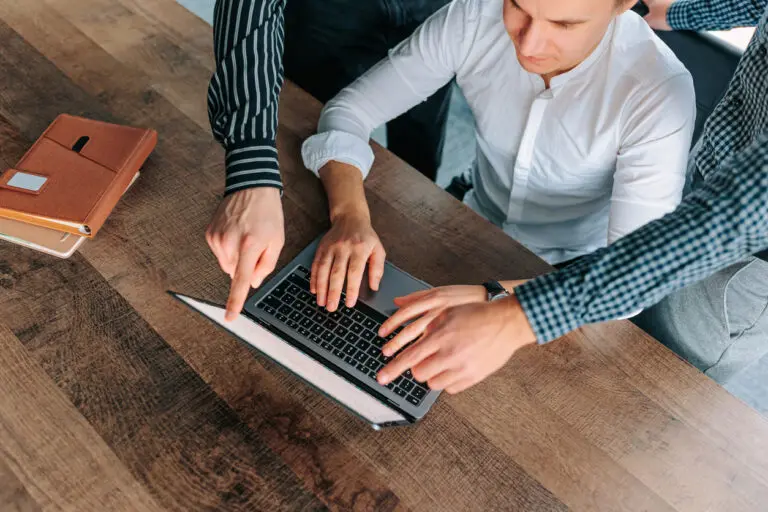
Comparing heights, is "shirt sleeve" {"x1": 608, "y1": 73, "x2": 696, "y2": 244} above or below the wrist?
above

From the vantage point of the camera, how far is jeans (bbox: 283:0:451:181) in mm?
1454

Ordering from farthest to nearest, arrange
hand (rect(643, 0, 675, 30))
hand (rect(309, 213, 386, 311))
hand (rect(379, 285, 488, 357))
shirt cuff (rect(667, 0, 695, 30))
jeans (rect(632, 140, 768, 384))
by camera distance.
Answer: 1. hand (rect(643, 0, 675, 30))
2. shirt cuff (rect(667, 0, 695, 30))
3. jeans (rect(632, 140, 768, 384))
4. hand (rect(309, 213, 386, 311))
5. hand (rect(379, 285, 488, 357))

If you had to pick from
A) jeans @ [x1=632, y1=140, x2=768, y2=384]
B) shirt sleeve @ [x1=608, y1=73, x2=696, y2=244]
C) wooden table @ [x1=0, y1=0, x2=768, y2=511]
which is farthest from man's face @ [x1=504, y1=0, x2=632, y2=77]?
jeans @ [x1=632, y1=140, x2=768, y2=384]

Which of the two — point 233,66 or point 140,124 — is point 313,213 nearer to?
point 233,66

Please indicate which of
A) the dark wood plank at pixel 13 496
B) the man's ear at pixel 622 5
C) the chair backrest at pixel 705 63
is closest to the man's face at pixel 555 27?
the man's ear at pixel 622 5

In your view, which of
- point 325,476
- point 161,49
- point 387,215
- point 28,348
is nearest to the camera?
point 325,476

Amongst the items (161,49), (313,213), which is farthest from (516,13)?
(161,49)

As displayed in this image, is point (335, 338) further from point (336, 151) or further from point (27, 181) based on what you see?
point (27, 181)

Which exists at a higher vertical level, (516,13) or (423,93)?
(516,13)

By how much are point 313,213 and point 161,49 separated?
649mm

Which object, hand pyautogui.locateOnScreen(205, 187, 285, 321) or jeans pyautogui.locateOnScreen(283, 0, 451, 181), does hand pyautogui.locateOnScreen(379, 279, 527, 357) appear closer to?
hand pyautogui.locateOnScreen(205, 187, 285, 321)

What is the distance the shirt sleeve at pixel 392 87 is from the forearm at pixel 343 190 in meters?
0.02

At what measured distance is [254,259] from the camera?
0.94 meters

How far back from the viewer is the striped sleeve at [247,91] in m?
1.05
